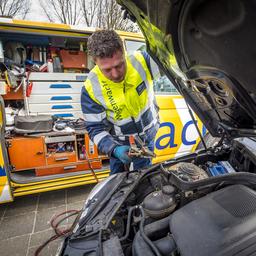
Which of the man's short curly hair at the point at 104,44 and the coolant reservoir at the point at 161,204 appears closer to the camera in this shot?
the coolant reservoir at the point at 161,204

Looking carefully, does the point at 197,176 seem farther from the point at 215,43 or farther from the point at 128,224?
the point at 215,43

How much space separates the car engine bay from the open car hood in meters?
0.34

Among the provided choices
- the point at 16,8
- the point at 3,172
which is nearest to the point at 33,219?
the point at 3,172

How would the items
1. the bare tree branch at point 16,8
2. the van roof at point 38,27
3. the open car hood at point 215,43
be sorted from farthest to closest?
the bare tree branch at point 16,8
the van roof at point 38,27
the open car hood at point 215,43

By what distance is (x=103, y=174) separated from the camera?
2.89 m

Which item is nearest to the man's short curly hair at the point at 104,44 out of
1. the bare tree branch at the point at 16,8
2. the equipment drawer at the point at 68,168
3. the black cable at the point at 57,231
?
the black cable at the point at 57,231

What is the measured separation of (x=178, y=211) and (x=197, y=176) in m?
0.29

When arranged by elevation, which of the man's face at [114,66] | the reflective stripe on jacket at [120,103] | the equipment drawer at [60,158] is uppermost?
the man's face at [114,66]

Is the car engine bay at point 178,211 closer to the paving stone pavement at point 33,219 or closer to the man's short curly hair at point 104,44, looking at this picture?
the man's short curly hair at point 104,44

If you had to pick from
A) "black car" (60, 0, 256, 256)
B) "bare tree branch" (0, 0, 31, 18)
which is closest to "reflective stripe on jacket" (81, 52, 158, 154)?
"black car" (60, 0, 256, 256)

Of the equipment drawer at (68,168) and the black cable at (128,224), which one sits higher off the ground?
the black cable at (128,224)

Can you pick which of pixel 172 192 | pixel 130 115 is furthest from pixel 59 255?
pixel 130 115

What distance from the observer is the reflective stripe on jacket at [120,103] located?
1.79 meters

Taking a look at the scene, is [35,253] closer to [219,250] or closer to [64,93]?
[219,250]
